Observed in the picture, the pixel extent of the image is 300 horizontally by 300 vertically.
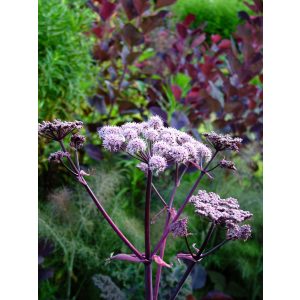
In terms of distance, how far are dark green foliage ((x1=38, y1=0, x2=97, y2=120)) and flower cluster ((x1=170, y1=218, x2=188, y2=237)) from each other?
1.00 m

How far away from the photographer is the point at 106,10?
1915 millimetres

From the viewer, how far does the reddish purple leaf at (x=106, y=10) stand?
1898 millimetres

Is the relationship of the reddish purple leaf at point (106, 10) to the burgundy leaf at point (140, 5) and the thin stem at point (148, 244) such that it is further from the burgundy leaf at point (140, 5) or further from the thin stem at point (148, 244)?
the thin stem at point (148, 244)

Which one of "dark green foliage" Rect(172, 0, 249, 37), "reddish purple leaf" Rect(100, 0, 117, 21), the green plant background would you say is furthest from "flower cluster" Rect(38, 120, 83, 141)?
"dark green foliage" Rect(172, 0, 249, 37)

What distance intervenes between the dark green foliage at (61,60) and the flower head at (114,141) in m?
0.96

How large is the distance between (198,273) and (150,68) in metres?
0.87

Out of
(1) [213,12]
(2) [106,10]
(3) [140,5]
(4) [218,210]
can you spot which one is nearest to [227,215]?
(4) [218,210]

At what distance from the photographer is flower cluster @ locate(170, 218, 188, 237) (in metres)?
0.58

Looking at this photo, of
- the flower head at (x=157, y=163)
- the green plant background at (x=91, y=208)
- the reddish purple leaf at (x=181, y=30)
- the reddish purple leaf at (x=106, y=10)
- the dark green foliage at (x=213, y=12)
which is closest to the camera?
the flower head at (x=157, y=163)

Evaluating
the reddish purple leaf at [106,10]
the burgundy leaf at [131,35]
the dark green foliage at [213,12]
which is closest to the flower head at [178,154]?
the burgundy leaf at [131,35]

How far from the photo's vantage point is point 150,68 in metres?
2.06

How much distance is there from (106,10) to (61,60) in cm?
42
